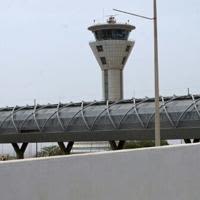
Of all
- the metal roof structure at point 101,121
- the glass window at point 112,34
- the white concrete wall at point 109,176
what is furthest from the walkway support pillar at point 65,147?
the white concrete wall at point 109,176

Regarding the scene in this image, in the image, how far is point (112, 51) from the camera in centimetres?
15562

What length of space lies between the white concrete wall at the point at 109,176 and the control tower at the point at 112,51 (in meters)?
143

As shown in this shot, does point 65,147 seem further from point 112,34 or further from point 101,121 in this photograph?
point 112,34

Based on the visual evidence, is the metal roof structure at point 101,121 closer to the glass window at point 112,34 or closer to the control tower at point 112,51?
the control tower at point 112,51

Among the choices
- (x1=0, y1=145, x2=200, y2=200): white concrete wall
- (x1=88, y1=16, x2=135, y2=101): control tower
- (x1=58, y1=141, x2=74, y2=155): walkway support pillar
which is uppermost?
(x1=88, y1=16, x2=135, y2=101): control tower

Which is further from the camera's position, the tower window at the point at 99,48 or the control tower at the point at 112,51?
the tower window at the point at 99,48

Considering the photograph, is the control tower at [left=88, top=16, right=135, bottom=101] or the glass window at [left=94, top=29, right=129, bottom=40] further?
the glass window at [left=94, top=29, right=129, bottom=40]

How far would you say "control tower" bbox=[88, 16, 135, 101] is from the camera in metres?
155

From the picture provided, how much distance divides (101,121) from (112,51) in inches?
2520

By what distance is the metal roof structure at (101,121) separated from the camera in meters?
85.3

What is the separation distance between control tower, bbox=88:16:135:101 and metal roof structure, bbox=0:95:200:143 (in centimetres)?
5132

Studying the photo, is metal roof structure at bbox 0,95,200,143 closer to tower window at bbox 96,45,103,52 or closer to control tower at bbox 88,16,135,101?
control tower at bbox 88,16,135,101

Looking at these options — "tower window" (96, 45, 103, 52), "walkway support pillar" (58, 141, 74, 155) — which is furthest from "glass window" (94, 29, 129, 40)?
"walkway support pillar" (58, 141, 74, 155)

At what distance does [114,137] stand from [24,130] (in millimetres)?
18498
